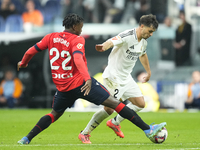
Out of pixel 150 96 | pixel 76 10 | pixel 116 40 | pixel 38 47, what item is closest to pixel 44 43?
pixel 38 47

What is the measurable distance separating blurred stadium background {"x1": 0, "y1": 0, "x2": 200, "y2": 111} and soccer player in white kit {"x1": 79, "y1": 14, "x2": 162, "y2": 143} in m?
9.60

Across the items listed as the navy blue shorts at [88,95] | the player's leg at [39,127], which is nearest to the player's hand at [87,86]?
the navy blue shorts at [88,95]

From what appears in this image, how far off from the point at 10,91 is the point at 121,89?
32.6ft

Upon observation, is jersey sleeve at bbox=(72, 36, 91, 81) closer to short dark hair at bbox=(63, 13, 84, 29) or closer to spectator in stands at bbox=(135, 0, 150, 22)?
short dark hair at bbox=(63, 13, 84, 29)

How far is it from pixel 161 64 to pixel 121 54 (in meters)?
11.1

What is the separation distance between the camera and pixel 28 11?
16875mm

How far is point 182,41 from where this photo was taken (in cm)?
1700

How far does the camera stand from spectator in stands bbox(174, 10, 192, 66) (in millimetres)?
16938

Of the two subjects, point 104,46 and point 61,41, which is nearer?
point 61,41

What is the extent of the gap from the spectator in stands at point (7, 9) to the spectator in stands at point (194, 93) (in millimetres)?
8442

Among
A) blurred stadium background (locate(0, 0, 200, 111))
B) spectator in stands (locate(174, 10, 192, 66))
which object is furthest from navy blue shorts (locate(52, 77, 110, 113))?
spectator in stands (locate(174, 10, 192, 66))

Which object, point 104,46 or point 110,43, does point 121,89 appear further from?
point 104,46

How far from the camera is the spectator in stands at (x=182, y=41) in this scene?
16938 mm

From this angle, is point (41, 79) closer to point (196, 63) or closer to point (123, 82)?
point (196, 63)
